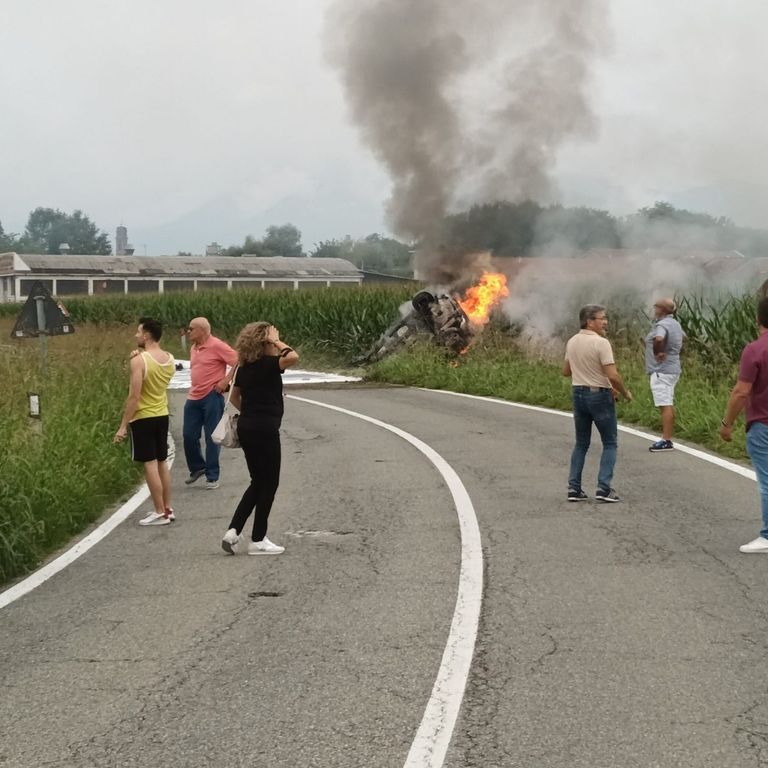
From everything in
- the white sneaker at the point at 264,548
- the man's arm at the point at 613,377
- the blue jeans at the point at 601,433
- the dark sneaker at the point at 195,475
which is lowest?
the dark sneaker at the point at 195,475

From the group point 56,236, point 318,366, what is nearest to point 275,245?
point 56,236

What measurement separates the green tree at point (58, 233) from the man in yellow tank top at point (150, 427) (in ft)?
514

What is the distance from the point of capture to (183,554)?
796cm

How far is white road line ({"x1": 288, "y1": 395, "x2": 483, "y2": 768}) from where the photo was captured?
416 centimetres

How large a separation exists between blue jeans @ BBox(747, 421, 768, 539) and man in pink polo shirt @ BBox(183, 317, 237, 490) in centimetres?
557

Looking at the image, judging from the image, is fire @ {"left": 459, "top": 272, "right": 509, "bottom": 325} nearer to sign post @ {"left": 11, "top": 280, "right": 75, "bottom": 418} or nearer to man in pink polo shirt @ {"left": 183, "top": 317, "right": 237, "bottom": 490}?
sign post @ {"left": 11, "top": 280, "right": 75, "bottom": 418}

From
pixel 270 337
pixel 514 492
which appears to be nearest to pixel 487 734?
pixel 270 337

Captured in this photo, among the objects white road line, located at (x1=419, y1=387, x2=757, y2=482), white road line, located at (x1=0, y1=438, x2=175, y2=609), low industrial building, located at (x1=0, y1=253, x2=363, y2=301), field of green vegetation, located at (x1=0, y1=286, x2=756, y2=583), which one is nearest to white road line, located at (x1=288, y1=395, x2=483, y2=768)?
white road line, located at (x1=0, y1=438, x2=175, y2=609)

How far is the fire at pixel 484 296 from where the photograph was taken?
2744 cm

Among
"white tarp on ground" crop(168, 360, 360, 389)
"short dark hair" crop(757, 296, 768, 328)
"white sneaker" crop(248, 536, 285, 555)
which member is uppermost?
"short dark hair" crop(757, 296, 768, 328)

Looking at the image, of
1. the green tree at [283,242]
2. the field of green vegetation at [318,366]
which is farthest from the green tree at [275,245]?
the field of green vegetation at [318,366]

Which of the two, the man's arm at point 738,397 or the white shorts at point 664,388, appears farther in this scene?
the white shorts at point 664,388

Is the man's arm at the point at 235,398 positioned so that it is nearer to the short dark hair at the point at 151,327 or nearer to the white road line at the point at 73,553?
the white road line at the point at 73,553

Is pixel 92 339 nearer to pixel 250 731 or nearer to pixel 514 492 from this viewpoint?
pixel 514 492
